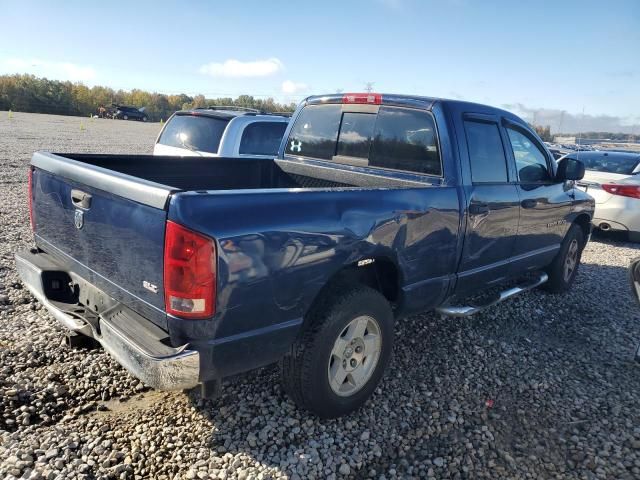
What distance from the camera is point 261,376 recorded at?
3.51 metres

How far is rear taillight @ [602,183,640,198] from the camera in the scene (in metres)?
8.05

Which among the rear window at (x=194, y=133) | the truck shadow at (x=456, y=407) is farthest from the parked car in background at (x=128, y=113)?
the truck shadow at (x=456, y=407)

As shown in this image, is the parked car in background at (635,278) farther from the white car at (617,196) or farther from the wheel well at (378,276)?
the white car at (617,196)

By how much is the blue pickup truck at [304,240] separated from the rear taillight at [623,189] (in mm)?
4116

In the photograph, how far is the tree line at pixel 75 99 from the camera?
48.9 m

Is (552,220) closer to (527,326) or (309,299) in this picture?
(527,326)

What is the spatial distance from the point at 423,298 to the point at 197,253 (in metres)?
1.90

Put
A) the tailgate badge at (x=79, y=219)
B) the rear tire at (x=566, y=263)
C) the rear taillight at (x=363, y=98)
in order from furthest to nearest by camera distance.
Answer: the rear tire at (x=566, y=263) → the rear taillight at (x=363, y=98) → the tailgate badge at (x=79, y=219)

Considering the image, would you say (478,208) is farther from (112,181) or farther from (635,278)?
(112,181)

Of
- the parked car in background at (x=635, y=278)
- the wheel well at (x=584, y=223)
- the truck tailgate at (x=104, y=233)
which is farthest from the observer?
the wheel well at (x=584, y=223)

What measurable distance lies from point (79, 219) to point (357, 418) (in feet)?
6.89

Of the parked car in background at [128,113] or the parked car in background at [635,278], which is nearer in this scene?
the parked car in background at [635,278]

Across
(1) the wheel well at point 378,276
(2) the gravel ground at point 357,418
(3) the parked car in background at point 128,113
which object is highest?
(3) the parked car in background at point 128,113

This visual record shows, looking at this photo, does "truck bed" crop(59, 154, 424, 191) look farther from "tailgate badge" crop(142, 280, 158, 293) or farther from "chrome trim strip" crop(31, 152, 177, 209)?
"tailgate badge" crop(142, 280, 158, 293)
